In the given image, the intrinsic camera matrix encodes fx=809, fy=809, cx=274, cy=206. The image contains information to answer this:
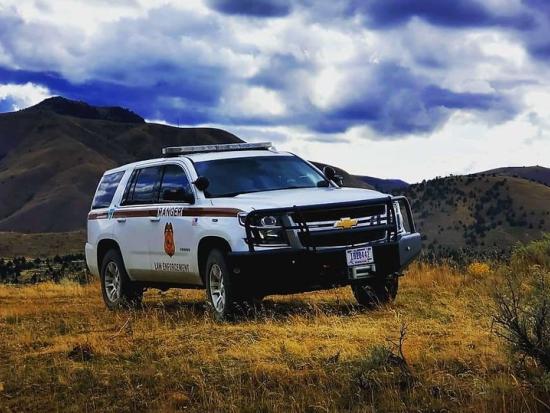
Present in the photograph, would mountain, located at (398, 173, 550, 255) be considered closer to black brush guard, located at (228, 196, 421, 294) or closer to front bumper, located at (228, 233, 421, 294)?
black brush guard, located at (228, 196, 421, 294)

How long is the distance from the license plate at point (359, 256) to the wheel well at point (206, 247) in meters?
1.46

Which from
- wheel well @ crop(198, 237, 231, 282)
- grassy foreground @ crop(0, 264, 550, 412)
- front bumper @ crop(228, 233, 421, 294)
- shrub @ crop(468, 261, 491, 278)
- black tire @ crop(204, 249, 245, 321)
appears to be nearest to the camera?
grassy foreground @ crop(0, 264, 550, 412)

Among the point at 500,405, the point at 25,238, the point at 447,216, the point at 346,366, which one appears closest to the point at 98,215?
the point at 346,366

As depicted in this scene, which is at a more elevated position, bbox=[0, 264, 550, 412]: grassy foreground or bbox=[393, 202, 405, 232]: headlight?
bbox=[393, 202, 405, 232]: headlight

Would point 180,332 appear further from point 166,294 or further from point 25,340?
point 166,294

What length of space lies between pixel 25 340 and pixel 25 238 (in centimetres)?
11061

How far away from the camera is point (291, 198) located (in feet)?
30.8

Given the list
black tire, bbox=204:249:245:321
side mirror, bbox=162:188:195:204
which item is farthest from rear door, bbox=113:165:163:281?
black tire, bbox=204:249:245:321

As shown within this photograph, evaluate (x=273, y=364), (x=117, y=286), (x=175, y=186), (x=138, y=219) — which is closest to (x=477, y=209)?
(x=117, y=286)

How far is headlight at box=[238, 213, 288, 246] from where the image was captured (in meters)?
9.05

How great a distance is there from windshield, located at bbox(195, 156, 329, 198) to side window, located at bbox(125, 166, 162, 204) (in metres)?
0.90

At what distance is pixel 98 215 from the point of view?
12.8 metres

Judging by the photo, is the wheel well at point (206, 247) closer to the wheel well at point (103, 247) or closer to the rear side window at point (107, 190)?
the wheel well at point (103, 247)

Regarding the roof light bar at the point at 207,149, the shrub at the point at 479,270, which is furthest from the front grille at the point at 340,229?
the shrub at the point at 479,270
